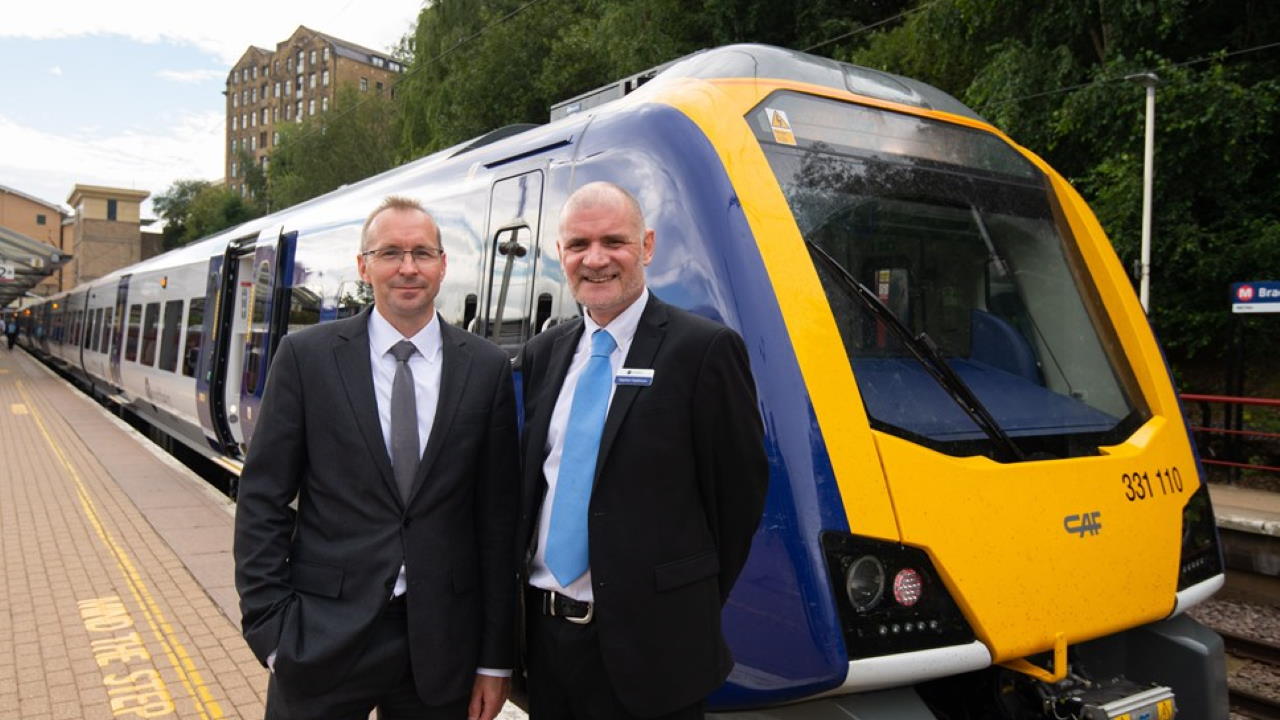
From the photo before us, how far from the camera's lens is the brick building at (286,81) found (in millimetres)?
81312

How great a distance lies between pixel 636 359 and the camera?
2178mm

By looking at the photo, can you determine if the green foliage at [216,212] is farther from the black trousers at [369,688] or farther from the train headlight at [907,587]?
the train headlight at [907,587]

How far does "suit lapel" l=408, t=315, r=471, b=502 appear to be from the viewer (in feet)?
7.48

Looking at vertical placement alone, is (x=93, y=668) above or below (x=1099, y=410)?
below

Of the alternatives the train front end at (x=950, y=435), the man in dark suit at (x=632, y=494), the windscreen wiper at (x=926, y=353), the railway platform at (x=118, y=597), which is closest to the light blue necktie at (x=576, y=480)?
the man in dark suit at (x=632, y=494)

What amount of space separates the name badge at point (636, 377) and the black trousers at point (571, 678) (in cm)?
60

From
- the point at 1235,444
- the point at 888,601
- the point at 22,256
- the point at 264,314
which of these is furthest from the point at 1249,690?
the point at 22,256

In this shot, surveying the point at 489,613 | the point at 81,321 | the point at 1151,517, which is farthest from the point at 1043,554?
the point at 81,321

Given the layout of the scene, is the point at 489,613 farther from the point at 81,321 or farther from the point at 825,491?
the point at 81,321

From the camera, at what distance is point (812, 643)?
2.65 metres

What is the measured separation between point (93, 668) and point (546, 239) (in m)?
3.32

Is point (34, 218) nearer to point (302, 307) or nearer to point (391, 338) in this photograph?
point (302, 307)

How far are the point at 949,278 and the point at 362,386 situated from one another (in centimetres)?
248

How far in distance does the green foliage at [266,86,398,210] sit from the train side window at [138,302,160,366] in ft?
81.0
